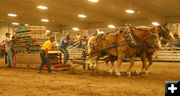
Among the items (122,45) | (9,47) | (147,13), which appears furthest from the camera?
(147,13)

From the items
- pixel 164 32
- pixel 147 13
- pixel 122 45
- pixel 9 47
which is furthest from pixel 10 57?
pixel 147 13

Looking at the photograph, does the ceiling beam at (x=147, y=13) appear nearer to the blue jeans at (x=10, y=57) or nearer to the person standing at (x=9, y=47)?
the person standing at (x=9, y=47)

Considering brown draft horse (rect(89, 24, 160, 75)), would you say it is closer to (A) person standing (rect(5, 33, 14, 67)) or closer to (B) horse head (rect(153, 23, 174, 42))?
(B) horse head (rect(153, 23, 174, 42))

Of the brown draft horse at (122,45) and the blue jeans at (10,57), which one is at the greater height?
the brown draft horse at (122,45)

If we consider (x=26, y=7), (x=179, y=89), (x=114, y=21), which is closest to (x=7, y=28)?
(x=26, y=7)

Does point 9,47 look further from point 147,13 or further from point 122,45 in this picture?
point 147,13

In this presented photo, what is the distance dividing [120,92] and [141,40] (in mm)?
3826

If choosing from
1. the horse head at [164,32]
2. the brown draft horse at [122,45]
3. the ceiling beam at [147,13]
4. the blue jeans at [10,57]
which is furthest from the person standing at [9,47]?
the ceiling beam at [147,13]

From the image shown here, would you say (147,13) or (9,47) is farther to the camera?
(147,13)

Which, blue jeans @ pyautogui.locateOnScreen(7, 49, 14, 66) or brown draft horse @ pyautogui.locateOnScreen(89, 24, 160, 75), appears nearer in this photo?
brown draft horse @ pyautogui.locateOnScreen(89, 24, 160, 75)

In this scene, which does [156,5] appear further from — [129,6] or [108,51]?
[108,51]

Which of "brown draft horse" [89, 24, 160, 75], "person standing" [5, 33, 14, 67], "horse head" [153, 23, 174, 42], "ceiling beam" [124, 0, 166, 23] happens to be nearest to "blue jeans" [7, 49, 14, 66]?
"person standing" [5, 33, 14, 67]

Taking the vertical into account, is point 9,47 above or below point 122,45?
below

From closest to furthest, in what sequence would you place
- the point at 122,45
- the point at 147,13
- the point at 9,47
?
the point at 122,45 → the point at 9,47 → the point at 147,13
